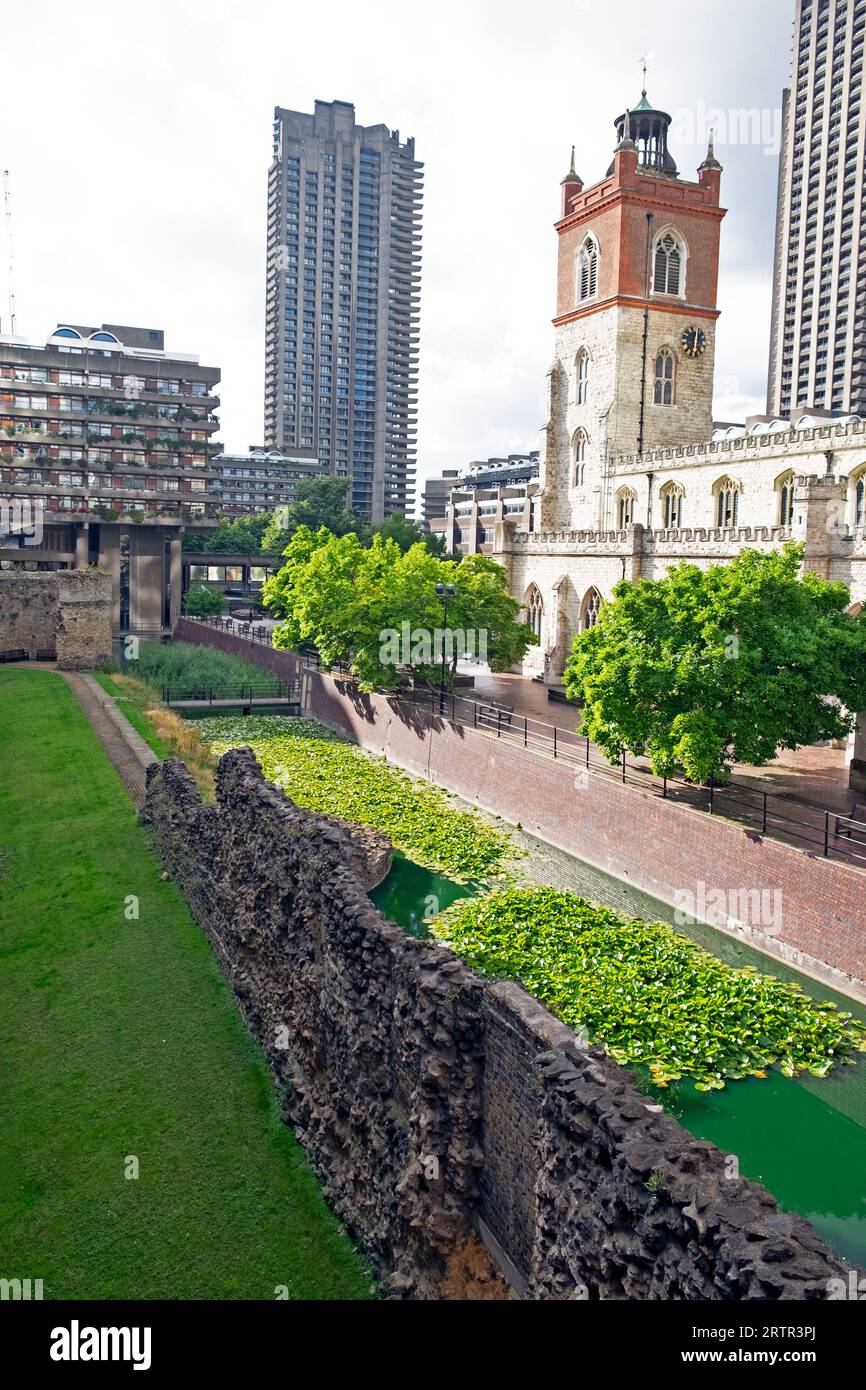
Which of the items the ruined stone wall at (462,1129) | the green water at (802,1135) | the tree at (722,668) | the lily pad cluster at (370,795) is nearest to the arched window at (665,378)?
the lily pad cluster at (370,795)

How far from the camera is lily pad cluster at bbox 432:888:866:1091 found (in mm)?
17641

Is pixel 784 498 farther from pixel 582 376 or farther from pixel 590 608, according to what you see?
pixel 582 376

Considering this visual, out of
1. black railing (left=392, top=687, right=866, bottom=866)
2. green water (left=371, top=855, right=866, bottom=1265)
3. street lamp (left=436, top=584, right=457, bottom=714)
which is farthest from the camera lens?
street lamp (left=436, top=584, right=457, bottom=714)

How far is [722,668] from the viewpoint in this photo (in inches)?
953

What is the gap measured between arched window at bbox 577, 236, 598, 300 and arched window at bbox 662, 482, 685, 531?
14.8 m

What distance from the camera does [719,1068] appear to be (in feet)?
57.0

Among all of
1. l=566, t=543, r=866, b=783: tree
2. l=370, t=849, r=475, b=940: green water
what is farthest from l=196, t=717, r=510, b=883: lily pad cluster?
l=566, t=543, r=866, b=783: tree

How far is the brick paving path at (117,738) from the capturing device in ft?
104

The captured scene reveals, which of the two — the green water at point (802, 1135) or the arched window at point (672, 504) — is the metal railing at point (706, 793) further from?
the arched window at point (672, 504)

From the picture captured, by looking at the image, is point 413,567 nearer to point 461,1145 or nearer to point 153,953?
point 153,953

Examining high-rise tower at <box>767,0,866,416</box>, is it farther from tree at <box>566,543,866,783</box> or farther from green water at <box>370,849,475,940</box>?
green water at <box>370,849,475,940</box>

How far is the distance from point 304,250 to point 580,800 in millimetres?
127470

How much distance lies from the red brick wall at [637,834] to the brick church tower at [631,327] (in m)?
23.7
